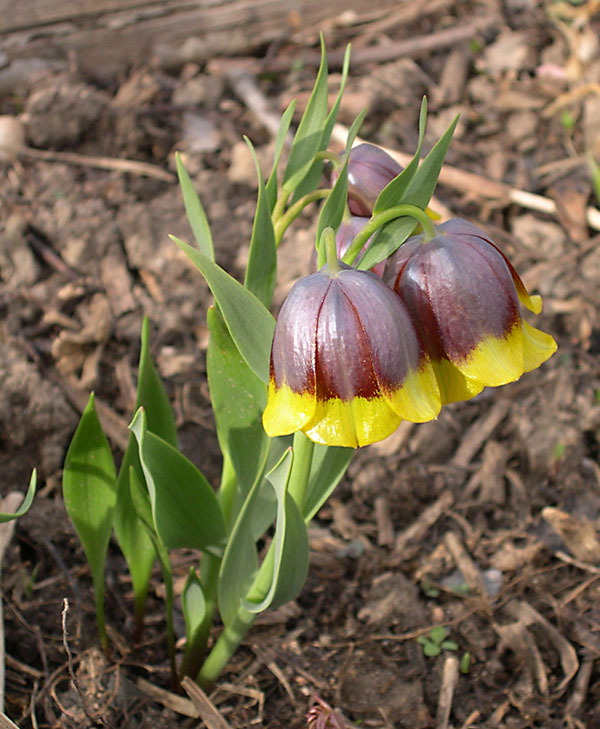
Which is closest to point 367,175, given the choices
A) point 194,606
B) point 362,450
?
point 194,606

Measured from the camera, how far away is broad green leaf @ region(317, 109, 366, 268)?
3.80 ft

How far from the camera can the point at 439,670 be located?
1661 mm

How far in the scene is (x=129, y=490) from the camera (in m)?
1.49

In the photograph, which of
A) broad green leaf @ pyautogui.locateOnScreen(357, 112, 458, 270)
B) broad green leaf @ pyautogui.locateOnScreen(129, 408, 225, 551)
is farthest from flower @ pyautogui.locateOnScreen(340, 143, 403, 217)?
broad green leaf @ pyautogui.locateOnScreen(129, 408, 225, 551)

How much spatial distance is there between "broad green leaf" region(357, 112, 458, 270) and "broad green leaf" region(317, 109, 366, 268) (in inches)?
2.8

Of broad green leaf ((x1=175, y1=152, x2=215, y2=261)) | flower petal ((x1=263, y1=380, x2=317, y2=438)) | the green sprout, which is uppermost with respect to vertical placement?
broad green leaf ((x1=175, y1=152, x2=215, y2=261))

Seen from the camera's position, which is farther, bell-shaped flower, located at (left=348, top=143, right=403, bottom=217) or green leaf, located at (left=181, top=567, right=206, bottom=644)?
green leaf, located at (left=181, top=567, right=206, bottom=644)

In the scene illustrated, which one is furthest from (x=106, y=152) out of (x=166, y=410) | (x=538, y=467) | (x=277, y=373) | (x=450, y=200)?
(x=277, y=373)

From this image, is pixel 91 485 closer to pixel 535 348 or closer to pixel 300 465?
pixel 300 465

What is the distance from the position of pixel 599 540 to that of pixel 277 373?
108 cm

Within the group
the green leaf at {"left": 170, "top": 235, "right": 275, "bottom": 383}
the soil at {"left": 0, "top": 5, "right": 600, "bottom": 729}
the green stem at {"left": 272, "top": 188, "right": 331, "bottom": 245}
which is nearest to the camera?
the green leaf at {"left": 170, "top": 235, "right": 275, "bottom": 383}

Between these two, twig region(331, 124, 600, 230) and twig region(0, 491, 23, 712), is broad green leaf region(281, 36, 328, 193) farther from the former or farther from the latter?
twig region(331, 124, 600, 230)

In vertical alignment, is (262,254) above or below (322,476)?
above

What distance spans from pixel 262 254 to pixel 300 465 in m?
0.33
